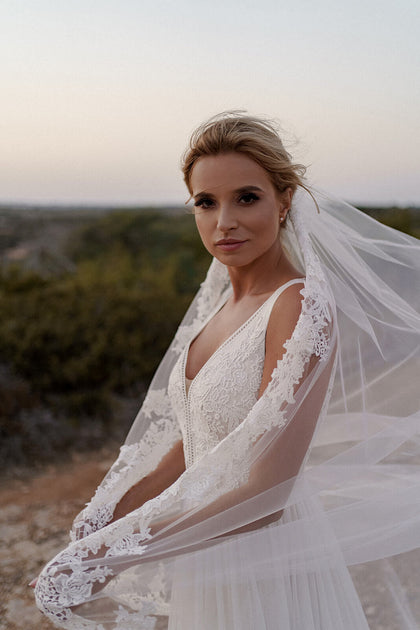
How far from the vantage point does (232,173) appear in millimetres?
1758

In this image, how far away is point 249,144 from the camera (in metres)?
1.74

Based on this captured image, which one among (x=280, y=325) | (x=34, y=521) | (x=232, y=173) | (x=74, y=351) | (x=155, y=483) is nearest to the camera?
(x=280, y=325)

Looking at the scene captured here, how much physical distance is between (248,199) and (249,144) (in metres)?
0.17

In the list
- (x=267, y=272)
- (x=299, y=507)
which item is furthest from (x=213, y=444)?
(x=267, y=272)

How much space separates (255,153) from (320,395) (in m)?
0.76

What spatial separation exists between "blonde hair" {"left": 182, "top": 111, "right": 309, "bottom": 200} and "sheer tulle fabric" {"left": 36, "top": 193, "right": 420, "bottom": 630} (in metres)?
0.13

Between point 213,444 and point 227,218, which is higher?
point 227,218

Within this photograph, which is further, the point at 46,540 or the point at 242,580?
the point at 46,540

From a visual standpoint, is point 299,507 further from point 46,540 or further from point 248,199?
point 46,540

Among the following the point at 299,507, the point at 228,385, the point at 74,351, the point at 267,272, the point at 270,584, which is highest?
the point at 74,351

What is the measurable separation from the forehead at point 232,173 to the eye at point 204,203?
0.17 ft

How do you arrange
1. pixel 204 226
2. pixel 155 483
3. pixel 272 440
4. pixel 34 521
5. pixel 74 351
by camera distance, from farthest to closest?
pixel 74 351, pixel 34 521, pixel 155 483, pixel 204 226, pixel 272 440

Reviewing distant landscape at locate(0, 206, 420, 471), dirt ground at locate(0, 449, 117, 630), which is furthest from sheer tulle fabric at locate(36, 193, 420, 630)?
distant landscape at locate(0, 206, 420, 471)

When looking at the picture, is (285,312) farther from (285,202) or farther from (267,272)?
(285,202)
